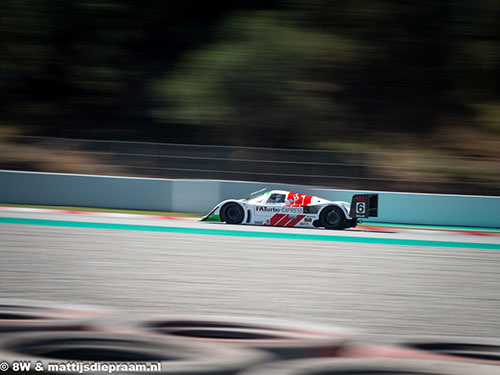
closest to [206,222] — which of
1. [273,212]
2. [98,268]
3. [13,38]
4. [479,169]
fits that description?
[273,212]

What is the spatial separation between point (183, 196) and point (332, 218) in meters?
4.94

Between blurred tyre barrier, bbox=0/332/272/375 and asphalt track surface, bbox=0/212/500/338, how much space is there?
111 centimetres

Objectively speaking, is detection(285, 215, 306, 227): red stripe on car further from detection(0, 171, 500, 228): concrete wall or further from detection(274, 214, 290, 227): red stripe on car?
detection(0, 171, 500, 228): concrete wall

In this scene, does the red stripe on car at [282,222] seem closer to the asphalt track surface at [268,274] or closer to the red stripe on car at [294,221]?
the red stripe on car at [294,221]

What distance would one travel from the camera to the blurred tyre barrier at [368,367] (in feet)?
12.3

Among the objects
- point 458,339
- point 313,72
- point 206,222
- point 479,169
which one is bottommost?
point 458,339

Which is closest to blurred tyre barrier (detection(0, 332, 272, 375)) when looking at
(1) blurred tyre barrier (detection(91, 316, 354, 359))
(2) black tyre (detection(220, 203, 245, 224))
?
(1) blurred tyre barrier (detection(91, 316, 354, 359))

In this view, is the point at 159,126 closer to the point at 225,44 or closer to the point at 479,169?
the point at 225,44

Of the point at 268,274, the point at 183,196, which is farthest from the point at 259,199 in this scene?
the point at 268,274

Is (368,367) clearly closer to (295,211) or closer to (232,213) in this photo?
(295,211)

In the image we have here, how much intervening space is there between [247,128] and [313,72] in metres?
3.03

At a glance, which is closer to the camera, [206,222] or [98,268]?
[98,268]

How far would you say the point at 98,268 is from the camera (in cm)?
726

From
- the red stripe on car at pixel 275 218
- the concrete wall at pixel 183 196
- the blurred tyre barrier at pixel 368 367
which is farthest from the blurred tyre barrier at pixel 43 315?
the concrete wall at pixel 183 196
